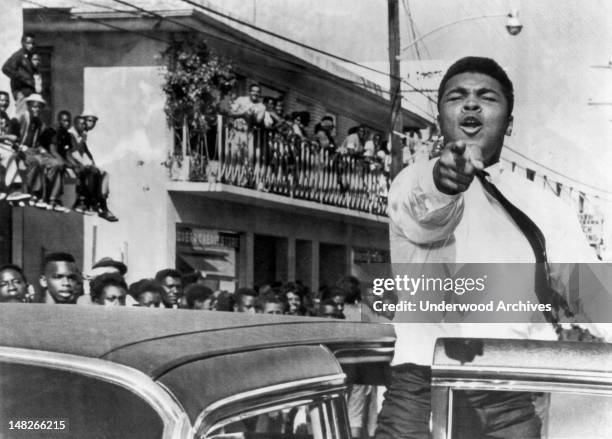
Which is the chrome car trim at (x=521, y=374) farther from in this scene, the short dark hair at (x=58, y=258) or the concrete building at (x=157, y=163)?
the short dark hair at (x=58, y=258)

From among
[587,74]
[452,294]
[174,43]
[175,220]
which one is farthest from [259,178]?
[587,74]

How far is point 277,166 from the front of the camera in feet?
10.4

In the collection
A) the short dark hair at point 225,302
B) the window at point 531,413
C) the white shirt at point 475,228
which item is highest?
the white shirt at point 475,228

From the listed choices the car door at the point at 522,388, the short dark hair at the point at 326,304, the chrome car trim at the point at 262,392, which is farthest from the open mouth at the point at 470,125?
the chrome car trim at the point at 262,392

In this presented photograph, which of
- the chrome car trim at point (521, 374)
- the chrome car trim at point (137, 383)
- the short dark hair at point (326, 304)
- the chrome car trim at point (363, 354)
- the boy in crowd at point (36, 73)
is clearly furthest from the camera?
the boy in crowd at point (36, 73)

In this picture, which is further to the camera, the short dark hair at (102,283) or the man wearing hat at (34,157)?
the man wearing hat at (34,157)

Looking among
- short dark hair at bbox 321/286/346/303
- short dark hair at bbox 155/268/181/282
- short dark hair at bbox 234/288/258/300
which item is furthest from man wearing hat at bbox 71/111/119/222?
short dark hair at bbox 321/286/346/303

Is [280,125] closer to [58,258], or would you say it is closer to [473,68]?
[473,68]

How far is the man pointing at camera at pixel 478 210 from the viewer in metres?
2.74

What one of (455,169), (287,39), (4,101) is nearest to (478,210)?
(455,169)

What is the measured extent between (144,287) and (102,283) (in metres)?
0.14

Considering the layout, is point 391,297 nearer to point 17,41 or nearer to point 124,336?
point 124,336

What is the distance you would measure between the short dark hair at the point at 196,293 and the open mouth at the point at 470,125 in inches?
37.3

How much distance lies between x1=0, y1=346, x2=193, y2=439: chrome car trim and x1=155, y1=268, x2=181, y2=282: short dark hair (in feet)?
4.14
